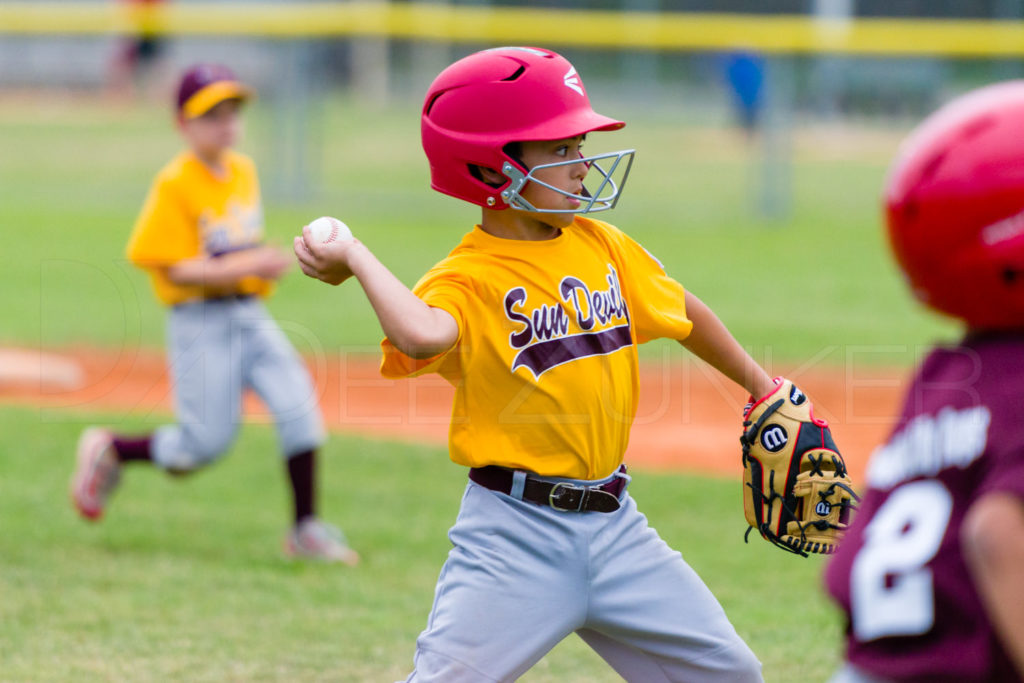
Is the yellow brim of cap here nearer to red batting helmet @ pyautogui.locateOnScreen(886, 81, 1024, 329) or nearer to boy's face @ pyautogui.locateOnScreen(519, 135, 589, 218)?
boy's face @ pyautogui.locateOnScreen(519, 135, 589, 218)

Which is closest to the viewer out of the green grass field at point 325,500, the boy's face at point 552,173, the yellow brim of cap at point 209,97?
the boy's face at point 552,173

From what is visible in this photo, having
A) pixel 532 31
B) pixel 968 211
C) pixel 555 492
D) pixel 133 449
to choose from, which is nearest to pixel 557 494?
pixel 555 492

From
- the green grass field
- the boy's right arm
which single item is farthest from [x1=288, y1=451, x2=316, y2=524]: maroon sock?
the boy's right arm

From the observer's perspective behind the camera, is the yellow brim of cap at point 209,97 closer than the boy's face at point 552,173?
No

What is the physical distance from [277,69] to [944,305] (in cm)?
1419

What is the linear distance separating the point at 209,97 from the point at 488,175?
2995mm

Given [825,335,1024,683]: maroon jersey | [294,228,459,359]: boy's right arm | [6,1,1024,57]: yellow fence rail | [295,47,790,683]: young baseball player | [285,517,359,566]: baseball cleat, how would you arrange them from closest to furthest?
[825,335,1024,683]: maroon jersey < [294,228,459,359]: boy's right arm < [295,47,790,683]: young baseball player < [285,517,359,566]: baseball cleat < [6,1,1024,57]: yellow fence rail

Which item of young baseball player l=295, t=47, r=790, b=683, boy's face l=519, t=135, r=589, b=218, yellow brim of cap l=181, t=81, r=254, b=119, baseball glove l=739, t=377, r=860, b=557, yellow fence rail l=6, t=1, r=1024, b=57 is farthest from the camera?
yellow fence rail l=6, t=1, r=1024, b=57

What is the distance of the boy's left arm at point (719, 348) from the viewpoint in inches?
125

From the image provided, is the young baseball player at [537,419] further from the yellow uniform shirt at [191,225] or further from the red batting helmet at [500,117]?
the yellow uniform shirt at [191,225]

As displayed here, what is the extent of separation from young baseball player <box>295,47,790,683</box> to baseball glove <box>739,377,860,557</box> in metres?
0.33

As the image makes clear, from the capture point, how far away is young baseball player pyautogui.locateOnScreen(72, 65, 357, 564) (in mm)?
5367

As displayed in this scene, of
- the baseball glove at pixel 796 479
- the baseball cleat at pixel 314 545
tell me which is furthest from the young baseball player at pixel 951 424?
the baseball cleat at pixel 314 545

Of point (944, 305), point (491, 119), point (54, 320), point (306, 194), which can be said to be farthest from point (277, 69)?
point (944, 305)
